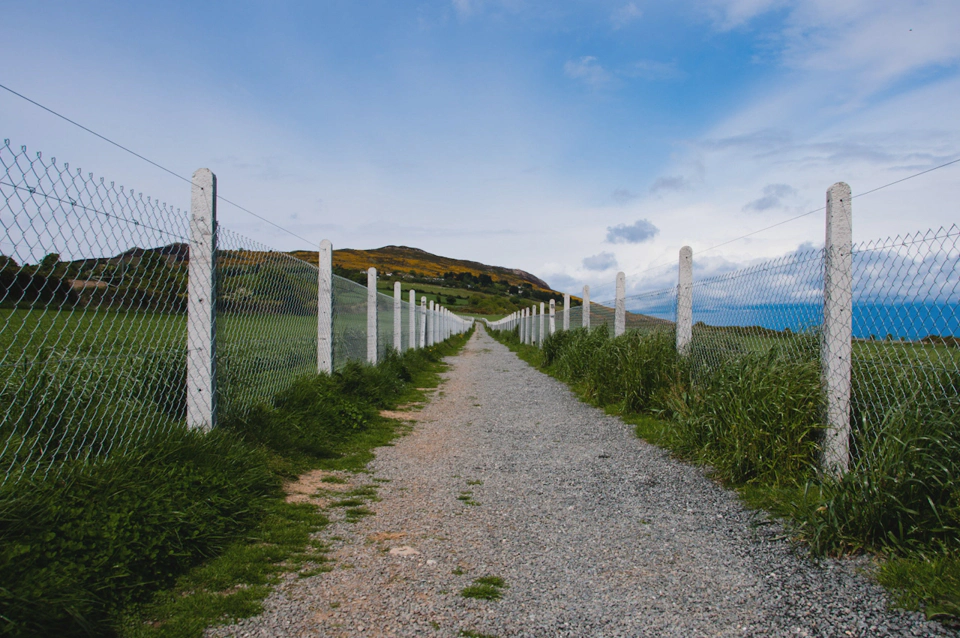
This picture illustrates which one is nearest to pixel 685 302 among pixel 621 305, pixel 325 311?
pixel 621 305

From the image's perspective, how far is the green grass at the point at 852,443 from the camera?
9.95 ft

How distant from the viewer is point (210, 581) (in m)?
2.88

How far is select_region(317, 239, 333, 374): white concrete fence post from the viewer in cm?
775

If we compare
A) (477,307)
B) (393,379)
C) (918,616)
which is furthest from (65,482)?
(477,307)

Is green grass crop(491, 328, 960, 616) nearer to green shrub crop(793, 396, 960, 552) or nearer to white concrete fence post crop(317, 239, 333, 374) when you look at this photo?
green shrub crop(793, 396, 960, 552)

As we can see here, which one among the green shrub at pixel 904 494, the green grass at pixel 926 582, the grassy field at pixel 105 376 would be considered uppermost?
the grassy field at pixel 105 376

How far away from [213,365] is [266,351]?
1.36 meters

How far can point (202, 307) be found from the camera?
4.42 metres

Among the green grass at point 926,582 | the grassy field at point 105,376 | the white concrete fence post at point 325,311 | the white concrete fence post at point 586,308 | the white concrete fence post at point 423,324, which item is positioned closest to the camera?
the green grass at point 926,582

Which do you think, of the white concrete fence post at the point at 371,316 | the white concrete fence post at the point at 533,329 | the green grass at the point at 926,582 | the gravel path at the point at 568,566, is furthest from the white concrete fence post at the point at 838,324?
the white concrete fence post at the point at 533,329

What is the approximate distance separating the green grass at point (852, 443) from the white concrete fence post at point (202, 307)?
13.3 feet

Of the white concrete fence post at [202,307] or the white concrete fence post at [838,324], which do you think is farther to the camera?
the white concrete fence post at [202,307]

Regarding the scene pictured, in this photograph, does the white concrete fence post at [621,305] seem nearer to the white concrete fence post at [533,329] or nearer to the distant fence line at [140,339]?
the distant fence line at [140,339]

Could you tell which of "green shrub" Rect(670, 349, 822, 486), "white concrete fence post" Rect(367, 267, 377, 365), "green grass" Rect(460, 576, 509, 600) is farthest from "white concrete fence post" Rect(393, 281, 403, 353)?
"green grass" Rect(460, 576, 509, 600)
